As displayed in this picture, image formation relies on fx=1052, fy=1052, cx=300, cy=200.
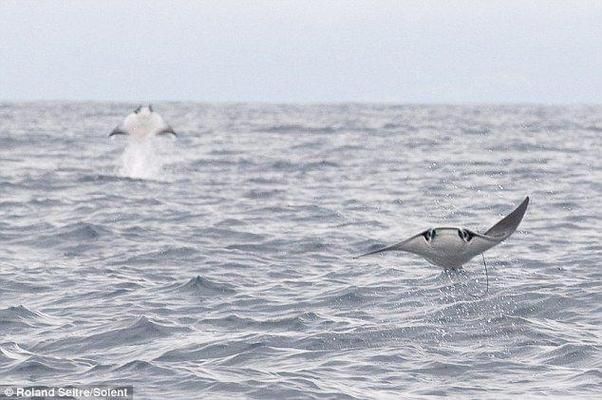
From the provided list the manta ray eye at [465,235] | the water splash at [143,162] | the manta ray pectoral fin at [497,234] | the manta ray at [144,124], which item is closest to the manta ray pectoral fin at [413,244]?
the manta ray eye at [465,235]

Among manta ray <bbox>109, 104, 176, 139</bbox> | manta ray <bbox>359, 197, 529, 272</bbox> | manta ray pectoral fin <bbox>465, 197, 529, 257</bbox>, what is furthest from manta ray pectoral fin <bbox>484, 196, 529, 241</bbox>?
manta ray <bbox>109, 104, 176, 139</bbox>

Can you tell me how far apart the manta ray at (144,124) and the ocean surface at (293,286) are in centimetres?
127

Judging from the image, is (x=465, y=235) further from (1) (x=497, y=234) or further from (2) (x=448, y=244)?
(1) (x=497, y=234)

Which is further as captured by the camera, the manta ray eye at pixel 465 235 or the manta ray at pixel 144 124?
the manta ray at pixel 144 124

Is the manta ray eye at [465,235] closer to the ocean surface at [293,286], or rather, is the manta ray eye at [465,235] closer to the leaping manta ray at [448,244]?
the leaping manta ray at [448,244]

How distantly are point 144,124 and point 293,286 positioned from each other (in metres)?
16.9

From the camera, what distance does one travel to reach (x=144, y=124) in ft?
98.8

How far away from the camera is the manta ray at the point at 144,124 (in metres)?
29.7

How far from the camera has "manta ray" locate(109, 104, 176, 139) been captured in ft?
97.5

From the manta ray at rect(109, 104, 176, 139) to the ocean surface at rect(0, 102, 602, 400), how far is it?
1274 mm

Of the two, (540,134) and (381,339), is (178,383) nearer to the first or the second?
(381,339)

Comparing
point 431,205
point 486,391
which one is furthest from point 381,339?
point 431,205

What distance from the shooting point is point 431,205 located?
2269 cm

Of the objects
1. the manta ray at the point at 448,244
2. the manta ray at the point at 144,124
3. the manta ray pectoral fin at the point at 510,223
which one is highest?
the manta ray at the point at 144,124
